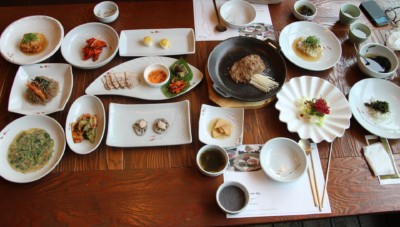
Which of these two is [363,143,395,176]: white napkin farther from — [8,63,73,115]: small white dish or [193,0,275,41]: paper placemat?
[8,63,73,115]: small white dish

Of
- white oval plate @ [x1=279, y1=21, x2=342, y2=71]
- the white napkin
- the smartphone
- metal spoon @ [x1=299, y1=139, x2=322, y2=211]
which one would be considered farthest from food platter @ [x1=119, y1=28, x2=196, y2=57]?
the smartphone

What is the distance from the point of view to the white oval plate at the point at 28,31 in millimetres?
1994

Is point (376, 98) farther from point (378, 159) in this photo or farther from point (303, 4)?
point (303, 4)

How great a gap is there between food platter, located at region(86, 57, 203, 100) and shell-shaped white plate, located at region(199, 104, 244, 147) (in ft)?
0.75

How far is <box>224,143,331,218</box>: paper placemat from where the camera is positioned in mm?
1584

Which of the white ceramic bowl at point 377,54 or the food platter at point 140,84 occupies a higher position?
the food platter at point 140,84

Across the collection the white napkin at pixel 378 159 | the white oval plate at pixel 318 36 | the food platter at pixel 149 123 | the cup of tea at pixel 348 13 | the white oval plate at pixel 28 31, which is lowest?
the white napkin at pixel 378 159

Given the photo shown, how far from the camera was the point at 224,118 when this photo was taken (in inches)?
73.7

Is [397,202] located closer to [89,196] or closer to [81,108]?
[89,196]

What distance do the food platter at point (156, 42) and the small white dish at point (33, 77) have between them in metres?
0.42

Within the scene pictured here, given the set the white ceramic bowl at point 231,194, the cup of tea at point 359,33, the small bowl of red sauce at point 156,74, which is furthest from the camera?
the cup of tea at point 359,33

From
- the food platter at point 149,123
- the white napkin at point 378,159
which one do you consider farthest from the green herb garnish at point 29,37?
the white napkin at point 378,159

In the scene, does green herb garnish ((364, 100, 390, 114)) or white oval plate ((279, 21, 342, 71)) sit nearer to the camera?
green herb garnish ((364, 100, 390, 114))

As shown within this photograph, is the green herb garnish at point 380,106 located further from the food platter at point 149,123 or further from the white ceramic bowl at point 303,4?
the food platter at point 149,123
